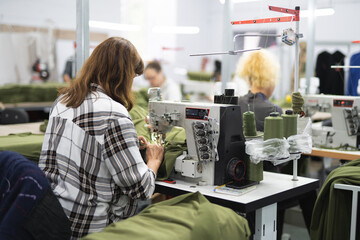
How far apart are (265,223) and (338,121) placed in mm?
1463

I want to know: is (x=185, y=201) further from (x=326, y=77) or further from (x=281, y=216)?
(x=326, y=77)

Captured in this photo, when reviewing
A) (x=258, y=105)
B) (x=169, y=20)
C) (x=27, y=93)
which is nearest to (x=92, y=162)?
(x=258, y=105)

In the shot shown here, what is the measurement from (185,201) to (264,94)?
5.16ft

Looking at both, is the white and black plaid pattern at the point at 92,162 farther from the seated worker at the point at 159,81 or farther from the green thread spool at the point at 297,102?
the seated worker at the point at 159,81

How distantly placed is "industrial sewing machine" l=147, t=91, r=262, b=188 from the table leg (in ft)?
0.52

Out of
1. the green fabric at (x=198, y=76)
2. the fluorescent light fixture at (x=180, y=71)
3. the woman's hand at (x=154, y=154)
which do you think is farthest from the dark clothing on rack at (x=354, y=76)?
the fluorescent light fixture at (x=180, y=71)

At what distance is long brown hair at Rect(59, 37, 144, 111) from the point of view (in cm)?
192

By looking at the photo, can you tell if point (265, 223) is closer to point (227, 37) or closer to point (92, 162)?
point (92, 162)

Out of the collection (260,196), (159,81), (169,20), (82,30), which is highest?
(169,20)

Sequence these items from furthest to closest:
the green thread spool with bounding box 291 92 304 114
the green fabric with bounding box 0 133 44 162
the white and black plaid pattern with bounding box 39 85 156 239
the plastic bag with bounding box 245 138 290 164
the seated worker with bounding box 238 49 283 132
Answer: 1. the seated worker with bounding box 238 49 283 132
2. the green thread spool with bounding box 291 92 304 114
3. the green fabric with bounding box 0 133 44 162
4. the plastic bag with bounding box 245 138 290 164
5. the white and black plaid pattern with bounding box 39 85 156 239

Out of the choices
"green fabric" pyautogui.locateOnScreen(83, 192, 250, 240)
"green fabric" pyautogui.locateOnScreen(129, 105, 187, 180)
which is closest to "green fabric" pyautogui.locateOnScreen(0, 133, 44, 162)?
"green fabric" pyautogui.locateOnScreen(129, 105, 187, 180)

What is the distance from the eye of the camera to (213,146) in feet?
6.77

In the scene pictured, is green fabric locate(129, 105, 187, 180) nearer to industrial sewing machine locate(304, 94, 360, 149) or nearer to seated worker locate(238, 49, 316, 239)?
→ seated worker locate(238, 49, 316, 239)

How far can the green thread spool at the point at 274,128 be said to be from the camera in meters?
2.06
